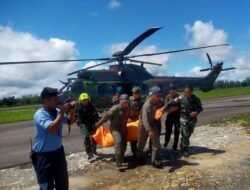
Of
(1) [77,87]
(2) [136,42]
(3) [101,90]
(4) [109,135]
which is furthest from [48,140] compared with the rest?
(3) [101,90]

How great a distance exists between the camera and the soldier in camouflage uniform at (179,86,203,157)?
939 cm

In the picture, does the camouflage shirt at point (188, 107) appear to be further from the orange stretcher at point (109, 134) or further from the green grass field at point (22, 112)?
the green grass field at point (22, 112)

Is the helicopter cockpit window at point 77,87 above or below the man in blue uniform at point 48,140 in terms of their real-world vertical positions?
above

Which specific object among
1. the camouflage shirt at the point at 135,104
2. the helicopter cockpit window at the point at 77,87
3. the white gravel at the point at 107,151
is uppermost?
the helicopter cockpit window at the point at 77,87

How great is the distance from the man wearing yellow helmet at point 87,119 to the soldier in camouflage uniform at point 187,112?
7.08ft

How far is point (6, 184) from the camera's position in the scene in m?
7.99

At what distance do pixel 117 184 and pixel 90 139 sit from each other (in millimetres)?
2328

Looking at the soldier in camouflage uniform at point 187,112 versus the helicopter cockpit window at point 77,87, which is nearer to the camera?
the soldier in camouflage uniform at point 187,112

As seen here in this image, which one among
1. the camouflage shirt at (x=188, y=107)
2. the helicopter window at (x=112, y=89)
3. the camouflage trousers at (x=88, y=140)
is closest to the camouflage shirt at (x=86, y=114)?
the camouflage trousers at (x=88, y=140)

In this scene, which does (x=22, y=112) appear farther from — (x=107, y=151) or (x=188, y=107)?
(x=188, y=107)

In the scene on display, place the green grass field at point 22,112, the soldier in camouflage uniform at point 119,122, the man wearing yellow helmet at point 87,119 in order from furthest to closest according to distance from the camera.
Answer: the green grass field at point 22,112, the man wearing yellow helmet at point 87,119, the soldier in camouflage uniform at point 119,122

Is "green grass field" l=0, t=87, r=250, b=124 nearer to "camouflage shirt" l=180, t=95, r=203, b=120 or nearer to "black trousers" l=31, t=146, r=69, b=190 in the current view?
"camouflage shirt" l=180, t=95, r=203, b=120

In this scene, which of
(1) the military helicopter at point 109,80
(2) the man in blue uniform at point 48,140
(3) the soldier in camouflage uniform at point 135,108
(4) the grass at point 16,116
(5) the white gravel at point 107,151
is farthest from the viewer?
(4) the grass at point 16,116

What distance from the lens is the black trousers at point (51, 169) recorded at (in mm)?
5246
